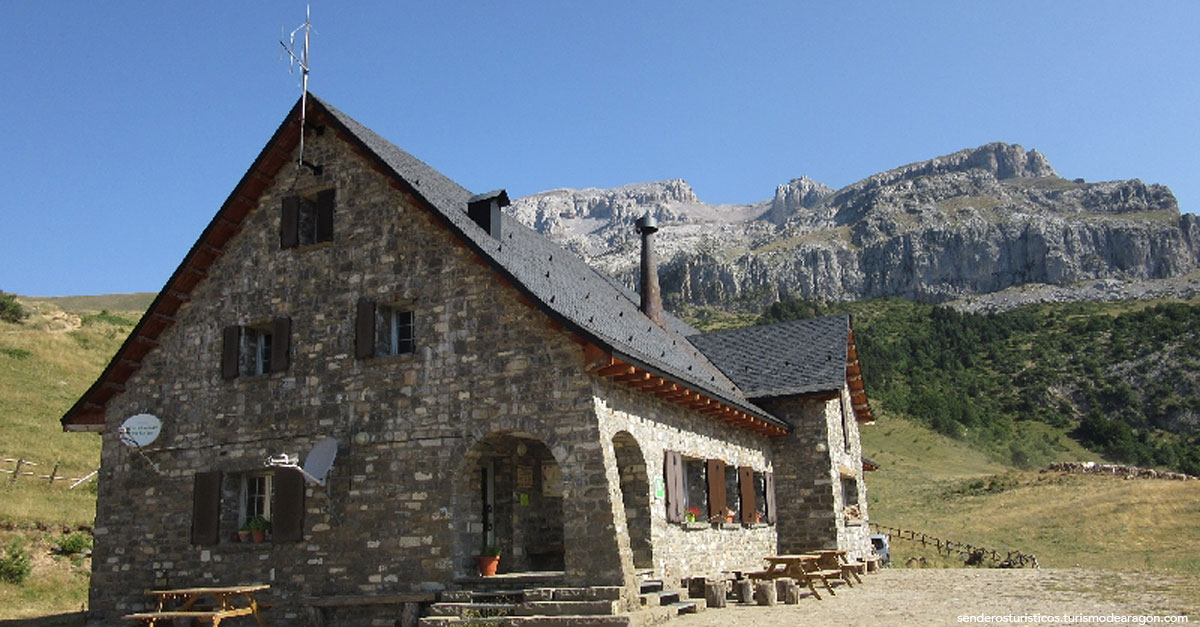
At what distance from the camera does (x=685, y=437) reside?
55.9ft

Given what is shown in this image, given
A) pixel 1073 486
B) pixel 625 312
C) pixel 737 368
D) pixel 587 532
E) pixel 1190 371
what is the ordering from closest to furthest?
pixel 587 532
pixel 625 312
pixel 737 368
pixel 1073 486
pixel 1190 371

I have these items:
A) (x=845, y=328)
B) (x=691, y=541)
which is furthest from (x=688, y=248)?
(x=691, y=541)

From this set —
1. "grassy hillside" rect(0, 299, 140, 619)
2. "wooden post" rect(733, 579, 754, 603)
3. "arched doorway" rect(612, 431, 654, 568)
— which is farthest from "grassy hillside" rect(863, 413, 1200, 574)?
"grassy hillside" rect(0, 299, 140, 619)

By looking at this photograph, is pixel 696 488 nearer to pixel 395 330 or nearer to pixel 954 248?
pixel 395 330

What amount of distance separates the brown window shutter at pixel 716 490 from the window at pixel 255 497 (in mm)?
8120

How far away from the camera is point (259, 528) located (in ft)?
51.4

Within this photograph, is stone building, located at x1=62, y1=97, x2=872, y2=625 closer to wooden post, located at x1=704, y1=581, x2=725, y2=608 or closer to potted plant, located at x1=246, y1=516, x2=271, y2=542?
potted plant, located at x1=246, y1=516, x2=271, y2=542

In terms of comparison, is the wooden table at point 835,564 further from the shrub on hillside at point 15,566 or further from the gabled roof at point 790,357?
the shrub on hillside at point 15,566

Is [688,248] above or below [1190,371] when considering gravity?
above

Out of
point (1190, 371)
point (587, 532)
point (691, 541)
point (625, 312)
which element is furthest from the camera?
point (1190, 371)

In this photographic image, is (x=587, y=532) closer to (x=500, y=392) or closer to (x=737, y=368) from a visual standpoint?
(x=500, y=392)

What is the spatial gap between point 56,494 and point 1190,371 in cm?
8014

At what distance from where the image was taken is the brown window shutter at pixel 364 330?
15.3 m

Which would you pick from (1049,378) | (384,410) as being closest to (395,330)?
(384,410)
